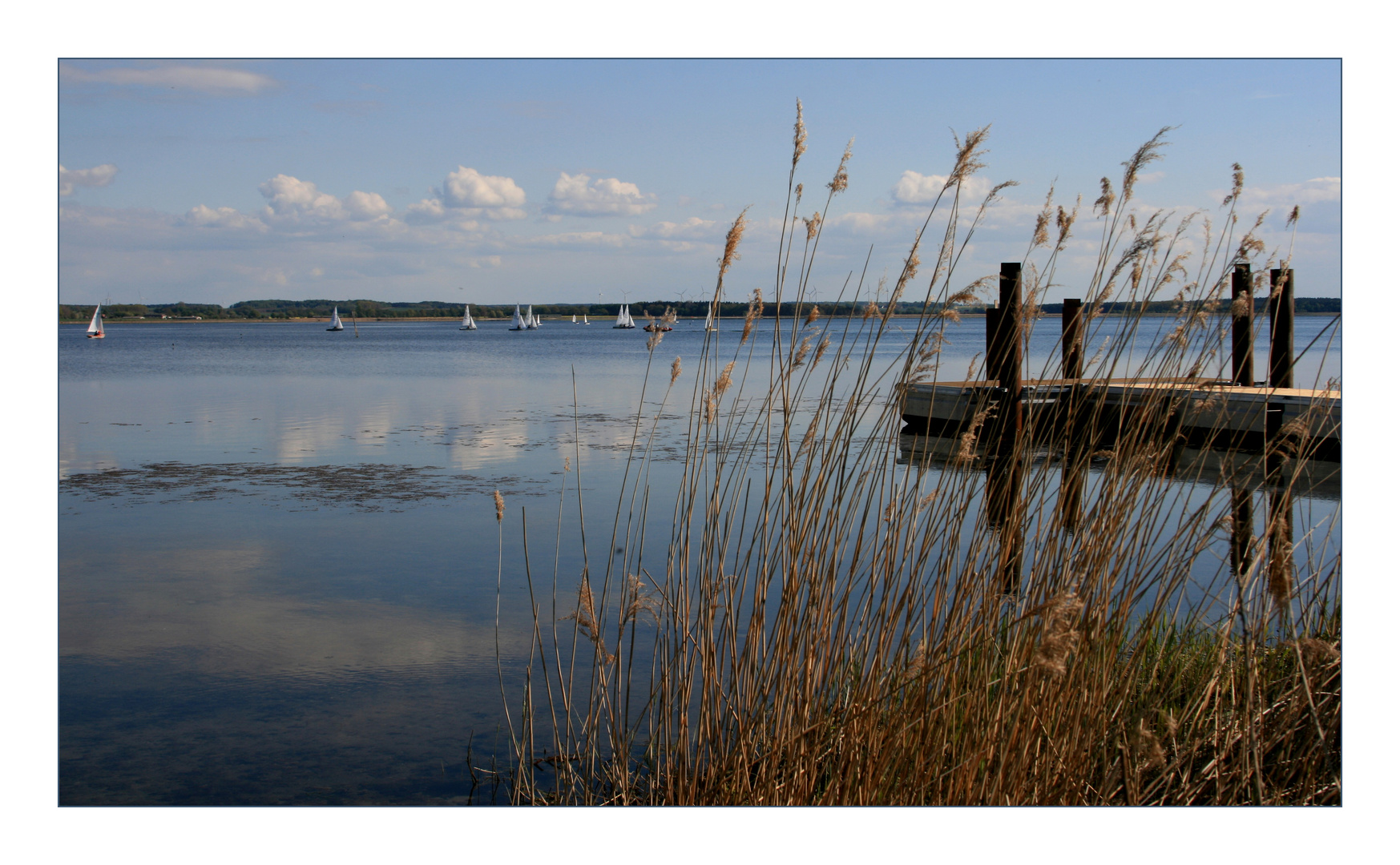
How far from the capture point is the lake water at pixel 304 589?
119 inches

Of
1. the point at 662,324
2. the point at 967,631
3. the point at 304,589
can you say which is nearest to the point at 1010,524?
the point at 967,631

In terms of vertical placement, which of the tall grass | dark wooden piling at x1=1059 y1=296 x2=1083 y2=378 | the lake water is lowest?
the lake water

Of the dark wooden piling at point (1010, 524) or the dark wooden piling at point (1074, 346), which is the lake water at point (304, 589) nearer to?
the dark wooden piling at point (1074, 346)

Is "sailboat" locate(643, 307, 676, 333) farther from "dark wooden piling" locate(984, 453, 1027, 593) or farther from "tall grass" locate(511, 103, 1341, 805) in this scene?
"dark wooden piling" locate(984, 453, 1027, 593)

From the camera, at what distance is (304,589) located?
479cm

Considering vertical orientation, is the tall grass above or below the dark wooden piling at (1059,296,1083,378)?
below

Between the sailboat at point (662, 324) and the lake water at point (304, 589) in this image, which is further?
the lake water at point (304, 589)

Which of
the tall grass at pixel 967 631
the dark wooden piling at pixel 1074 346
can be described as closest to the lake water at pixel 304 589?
the dark wooden piling at pixel 1074 346

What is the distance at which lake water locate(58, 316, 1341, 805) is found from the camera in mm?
3031

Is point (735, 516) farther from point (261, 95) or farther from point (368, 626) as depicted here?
point (261, 95)

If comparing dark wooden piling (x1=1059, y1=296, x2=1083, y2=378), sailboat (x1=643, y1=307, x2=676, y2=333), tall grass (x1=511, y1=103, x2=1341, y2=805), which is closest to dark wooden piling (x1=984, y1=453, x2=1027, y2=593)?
tall grass (x1=511, y1=103, x2=1341, y2=805)

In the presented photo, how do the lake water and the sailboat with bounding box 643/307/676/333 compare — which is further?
the lake water

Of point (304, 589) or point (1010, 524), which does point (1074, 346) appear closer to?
point (1010, 524)

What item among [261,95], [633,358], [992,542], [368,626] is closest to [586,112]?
[261,95]
